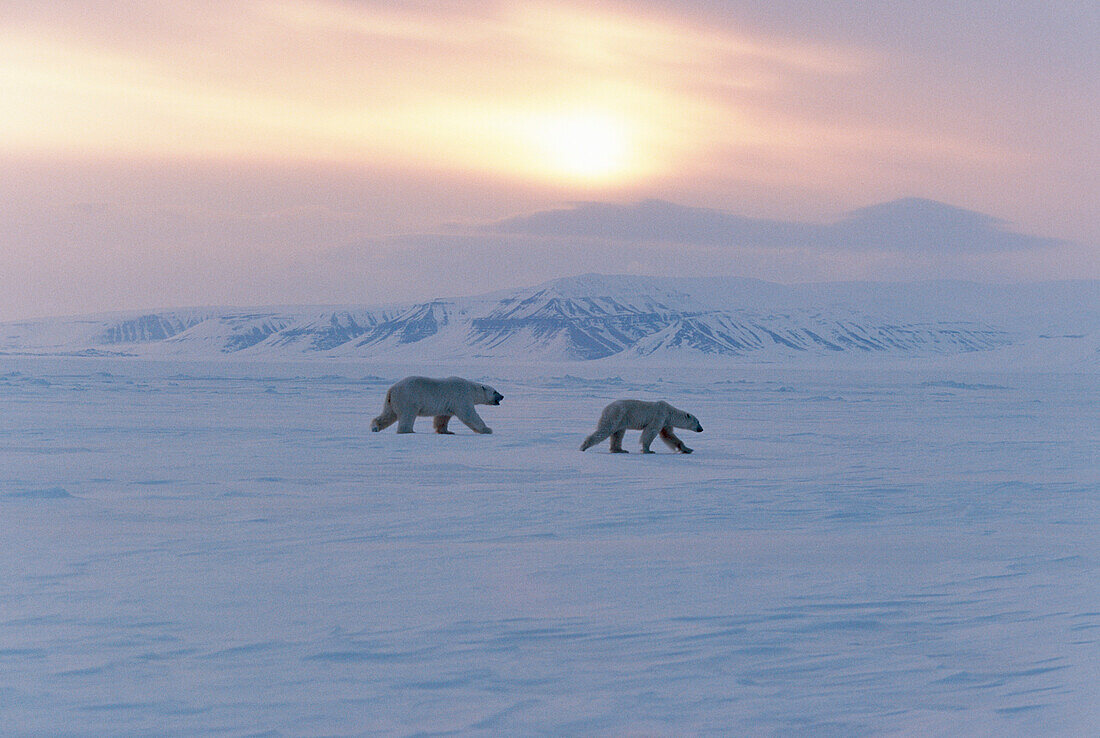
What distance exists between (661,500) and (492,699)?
19.8ft

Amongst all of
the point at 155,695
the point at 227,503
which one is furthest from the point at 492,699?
the point at 227,503

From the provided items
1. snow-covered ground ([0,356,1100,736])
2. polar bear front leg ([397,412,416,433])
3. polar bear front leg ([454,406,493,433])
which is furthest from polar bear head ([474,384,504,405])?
snow-covered ground ([0,356,1100,736])

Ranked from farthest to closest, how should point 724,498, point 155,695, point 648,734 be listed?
point 724,498
point 155,695
point 648,734

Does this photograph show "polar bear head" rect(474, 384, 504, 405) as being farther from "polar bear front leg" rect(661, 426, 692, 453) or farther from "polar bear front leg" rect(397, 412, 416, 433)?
"polar bear front leg" rect(661, 426, 692, 453)

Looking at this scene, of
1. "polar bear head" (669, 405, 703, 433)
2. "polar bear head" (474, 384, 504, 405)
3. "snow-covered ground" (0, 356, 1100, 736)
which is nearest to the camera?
"snow-covered ground" (0, 356, 1100, 736)

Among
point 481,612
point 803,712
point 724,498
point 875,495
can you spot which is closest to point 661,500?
point 724,498

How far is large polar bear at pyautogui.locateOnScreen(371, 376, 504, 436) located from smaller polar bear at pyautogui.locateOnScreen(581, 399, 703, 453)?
318cm

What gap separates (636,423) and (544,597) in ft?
31.2

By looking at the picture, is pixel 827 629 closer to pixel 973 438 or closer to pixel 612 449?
pixel 612 449

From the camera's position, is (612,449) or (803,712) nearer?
(803,712)

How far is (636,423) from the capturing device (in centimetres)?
1582

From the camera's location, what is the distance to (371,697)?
464 centimetres

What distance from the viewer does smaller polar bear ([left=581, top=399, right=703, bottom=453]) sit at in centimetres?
1569

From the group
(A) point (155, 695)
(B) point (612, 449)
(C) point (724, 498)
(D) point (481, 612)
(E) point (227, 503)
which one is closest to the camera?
(A) point (155, 695)
